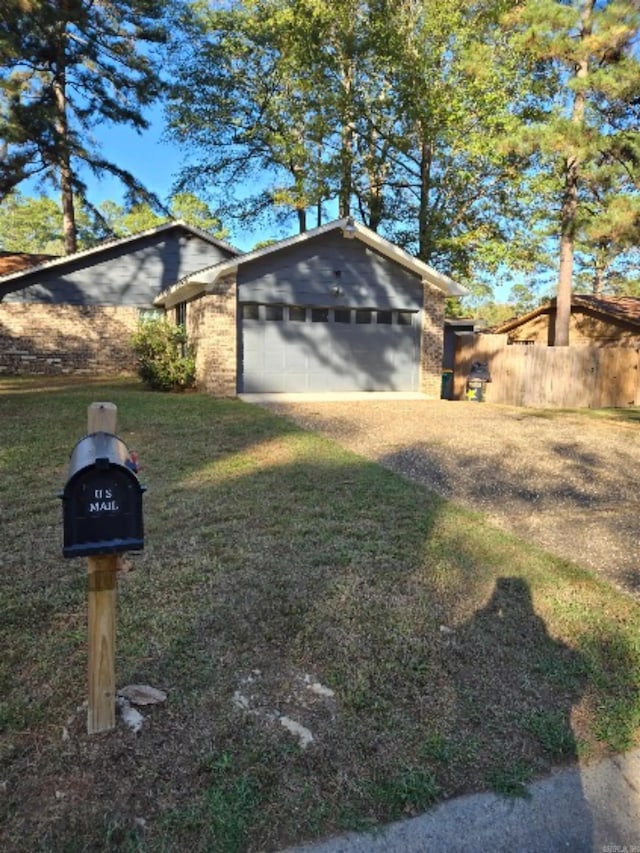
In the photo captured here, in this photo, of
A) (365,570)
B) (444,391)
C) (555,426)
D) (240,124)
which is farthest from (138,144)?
(365,570)

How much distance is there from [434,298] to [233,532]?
12.2 meters

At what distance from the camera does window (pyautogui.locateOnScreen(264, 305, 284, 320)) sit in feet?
45.4

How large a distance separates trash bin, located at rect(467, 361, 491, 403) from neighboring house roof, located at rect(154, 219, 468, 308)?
2096 millimetres

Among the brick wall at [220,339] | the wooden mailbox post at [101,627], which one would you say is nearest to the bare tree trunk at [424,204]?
the brick wall at [220,339]

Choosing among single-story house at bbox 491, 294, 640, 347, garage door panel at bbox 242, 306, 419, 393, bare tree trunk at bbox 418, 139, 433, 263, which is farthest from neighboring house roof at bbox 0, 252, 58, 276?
single-story house at bbox 491, 294, 640, 347

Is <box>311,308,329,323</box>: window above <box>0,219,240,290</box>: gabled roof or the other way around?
the other way around

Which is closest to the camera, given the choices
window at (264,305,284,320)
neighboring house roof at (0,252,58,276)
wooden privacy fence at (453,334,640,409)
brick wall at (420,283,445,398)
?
window at (264,305,284,320)

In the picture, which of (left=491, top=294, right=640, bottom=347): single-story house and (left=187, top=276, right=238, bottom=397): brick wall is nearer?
(left=187, top=276, right=238, bottom=397): brick wall

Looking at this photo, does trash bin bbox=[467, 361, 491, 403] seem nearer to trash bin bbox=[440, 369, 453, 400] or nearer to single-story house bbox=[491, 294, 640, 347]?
trash bin bbox=[440, 369, 453, 400]

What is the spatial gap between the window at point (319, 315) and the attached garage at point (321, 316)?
26mm

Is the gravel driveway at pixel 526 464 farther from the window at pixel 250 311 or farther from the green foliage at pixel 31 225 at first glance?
the green foliage at pixel 31 225

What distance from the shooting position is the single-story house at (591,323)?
65.7ft

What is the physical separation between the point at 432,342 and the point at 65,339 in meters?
11.5

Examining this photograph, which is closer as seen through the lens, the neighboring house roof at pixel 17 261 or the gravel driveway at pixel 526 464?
the gravel driveway at pixel 526 464
